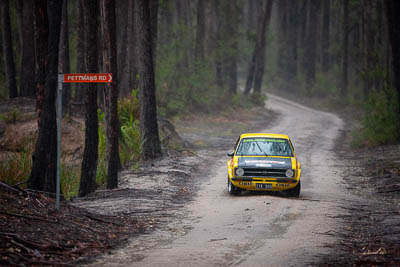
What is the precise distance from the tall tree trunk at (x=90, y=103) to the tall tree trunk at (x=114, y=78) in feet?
1.42

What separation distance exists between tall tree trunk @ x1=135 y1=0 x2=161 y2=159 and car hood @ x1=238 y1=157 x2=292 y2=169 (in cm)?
739

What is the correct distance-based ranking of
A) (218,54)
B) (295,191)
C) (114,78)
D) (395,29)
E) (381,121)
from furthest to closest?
1. (218,54)
2. (381,121)
3. (395,29)
4. (114,78)
5. (295,191)

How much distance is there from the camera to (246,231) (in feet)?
35.6

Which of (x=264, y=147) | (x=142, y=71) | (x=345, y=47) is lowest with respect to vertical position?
(x=264, y=147)

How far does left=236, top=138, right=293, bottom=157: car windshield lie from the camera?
1571cm

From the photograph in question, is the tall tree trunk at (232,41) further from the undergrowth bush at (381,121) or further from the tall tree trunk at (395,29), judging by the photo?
the tall tree trunk at (395,29)

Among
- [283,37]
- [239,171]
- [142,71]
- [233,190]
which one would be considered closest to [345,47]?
[283,37]

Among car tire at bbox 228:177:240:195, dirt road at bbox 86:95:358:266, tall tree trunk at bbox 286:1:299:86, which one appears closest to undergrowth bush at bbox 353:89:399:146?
dirt road at bbox 86:95:358:266

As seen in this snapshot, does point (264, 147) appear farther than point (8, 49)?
No

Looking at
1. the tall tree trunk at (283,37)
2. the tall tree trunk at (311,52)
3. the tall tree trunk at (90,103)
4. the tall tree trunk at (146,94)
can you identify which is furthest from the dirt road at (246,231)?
the tall tree trunk at (283,37)

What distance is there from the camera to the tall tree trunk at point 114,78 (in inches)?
607

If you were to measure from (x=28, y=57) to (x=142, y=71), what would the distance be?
8795 millimetres

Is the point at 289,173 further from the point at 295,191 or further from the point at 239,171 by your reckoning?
the point at 239,171

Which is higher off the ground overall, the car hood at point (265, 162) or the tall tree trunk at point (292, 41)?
the tall tree trunk at point (292, 41)
